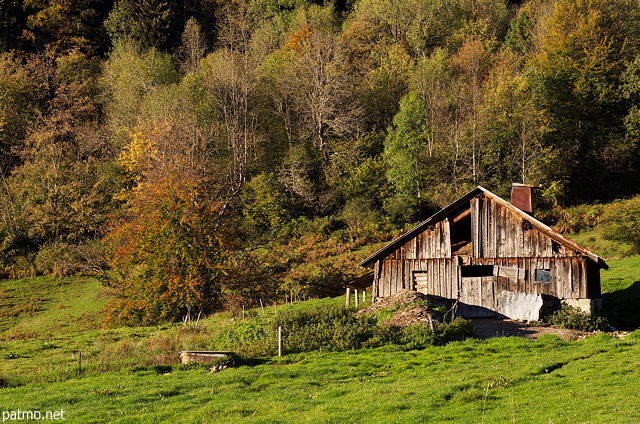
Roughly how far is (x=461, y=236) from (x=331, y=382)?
72.2 ft

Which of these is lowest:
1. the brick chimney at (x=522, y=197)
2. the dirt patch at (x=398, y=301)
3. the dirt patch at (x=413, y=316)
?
the dirt patch at (x=413, y=316)

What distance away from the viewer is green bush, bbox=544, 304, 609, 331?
35.1m

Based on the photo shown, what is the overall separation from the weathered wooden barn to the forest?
45.7 feet

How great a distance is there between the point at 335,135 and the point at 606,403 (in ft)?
213

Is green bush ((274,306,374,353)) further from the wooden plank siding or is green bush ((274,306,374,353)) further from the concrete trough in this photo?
the wooden plank siding

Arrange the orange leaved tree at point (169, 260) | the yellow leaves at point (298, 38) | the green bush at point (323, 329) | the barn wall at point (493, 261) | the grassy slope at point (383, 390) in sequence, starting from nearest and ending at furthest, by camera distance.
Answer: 1. the grassy slope at point (383, 390)
2. the green bush at point (323, 329)
3. the barn wall at point (493, 261)
4. the orange leaved tree at point (169, 260)
5. the yellow leaves at point (298, 38)

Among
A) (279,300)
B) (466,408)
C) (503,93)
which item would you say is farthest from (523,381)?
(503,93)

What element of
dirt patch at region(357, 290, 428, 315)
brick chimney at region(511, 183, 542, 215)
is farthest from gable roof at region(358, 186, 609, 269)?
brick chimney at region(511, 183, 542, 215)

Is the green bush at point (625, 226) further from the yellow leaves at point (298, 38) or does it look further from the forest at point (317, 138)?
the yellow leaves at point (298, 38)

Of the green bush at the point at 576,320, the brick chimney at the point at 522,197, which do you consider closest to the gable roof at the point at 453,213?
the green bush at the point at 576,320

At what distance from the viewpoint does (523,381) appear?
21594 millimetres

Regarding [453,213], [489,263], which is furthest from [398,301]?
[453,213]

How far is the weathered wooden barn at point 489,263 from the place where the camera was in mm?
38406

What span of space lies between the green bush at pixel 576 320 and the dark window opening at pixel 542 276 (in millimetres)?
2180
